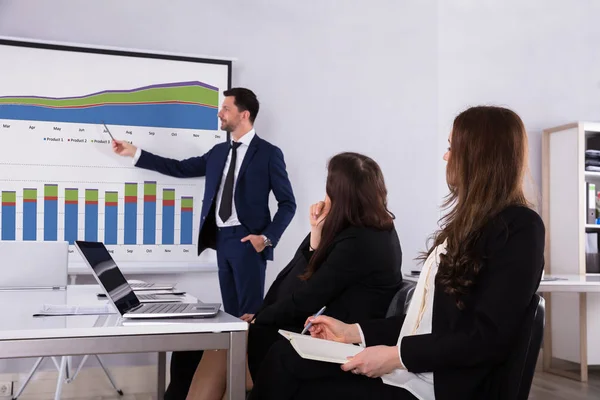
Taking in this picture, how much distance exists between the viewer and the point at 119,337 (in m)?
1.49

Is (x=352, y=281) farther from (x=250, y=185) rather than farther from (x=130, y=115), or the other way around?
(x=130, y=115)

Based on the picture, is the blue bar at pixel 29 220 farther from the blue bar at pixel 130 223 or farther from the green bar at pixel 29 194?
the blue bar at pixel 130 223

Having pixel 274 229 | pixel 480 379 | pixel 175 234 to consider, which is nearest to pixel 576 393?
pixel 274 229

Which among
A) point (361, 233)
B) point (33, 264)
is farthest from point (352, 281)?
point (33, 264)

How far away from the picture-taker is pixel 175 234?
395cm

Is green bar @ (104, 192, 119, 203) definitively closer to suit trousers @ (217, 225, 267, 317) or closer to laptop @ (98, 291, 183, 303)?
suit trousers @ (217, 225, 267, 317)

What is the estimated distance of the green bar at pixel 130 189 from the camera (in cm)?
389

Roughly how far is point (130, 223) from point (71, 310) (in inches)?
83.2

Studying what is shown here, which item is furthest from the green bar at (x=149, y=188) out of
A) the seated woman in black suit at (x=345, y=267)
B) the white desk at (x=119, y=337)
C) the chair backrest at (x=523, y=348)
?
the chair backrest at (x=523, y=348)

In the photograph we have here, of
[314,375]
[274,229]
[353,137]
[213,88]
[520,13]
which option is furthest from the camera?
[520,13]

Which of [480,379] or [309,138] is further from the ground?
A: [309,138]

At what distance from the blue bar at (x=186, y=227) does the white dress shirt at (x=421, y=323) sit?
2472 mm

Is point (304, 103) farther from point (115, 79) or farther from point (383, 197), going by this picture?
point (383, 197)

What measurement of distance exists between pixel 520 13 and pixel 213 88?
8.02ft
